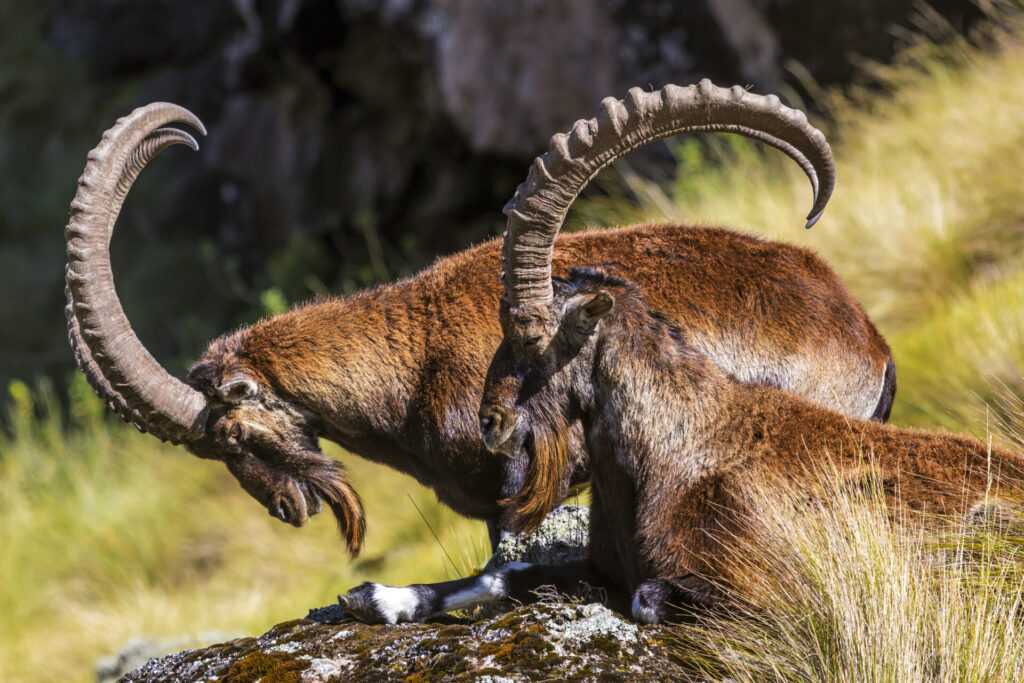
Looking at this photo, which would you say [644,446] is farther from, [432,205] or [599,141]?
[432,205]

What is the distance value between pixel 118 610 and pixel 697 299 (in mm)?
6404

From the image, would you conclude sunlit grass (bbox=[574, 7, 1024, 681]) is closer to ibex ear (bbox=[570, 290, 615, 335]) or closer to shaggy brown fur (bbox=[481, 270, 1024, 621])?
shaggy brown fur (bbox=[481, 270, 1024, 621])

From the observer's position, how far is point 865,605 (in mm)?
3098

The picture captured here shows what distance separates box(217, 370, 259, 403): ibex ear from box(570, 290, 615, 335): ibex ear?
5.81ft

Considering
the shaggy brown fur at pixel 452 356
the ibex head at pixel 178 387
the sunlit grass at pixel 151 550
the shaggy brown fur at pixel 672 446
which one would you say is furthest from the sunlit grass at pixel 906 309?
the sunlit grass at pixel 151 550

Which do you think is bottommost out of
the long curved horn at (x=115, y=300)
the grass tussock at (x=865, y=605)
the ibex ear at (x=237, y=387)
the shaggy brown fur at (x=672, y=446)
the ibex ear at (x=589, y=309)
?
the grass tussock at (x=865, y=605)

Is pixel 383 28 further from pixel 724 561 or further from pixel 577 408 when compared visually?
pixel 724 561

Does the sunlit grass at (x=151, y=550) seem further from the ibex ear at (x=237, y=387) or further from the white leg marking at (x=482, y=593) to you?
the white leg marking at (x=482, y=593)

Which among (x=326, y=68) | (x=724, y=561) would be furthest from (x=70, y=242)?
(x=326, y=68)

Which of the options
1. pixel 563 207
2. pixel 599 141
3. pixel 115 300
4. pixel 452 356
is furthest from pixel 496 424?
pixel 115 300

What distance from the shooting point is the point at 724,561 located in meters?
3.52

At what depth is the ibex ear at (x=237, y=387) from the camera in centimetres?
495

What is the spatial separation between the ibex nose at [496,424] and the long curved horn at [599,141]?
1.22 ft

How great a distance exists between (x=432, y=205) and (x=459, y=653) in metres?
9.32
